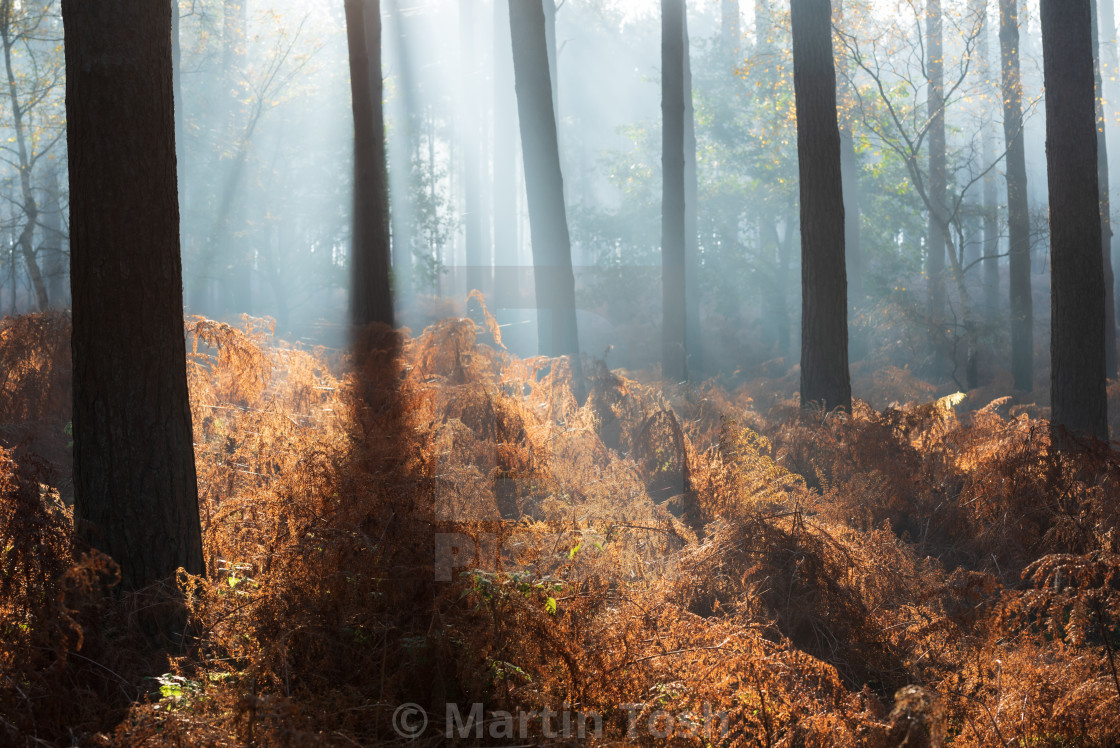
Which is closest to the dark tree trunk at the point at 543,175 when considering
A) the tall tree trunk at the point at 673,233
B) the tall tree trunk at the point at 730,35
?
the tall tree trunk at the point at 673,233

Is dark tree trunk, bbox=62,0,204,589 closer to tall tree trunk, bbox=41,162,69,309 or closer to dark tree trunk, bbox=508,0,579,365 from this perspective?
dark tree trunk, bbox=508,0,579,365

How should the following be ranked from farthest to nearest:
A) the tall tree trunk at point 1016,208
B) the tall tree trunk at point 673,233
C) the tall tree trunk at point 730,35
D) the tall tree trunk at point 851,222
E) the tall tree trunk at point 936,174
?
the tall tree trunk at point 730,35, the tall tree trunk at point 851,222, the tall tree trunk at point 936,174, the tall tree trunk at point 1016,208, the tall tree trunk at point 673,233

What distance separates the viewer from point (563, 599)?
3.38 m

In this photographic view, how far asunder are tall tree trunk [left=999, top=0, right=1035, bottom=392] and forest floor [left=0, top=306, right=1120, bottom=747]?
39.2 ft

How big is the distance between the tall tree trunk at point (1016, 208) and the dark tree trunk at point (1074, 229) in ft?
32.7

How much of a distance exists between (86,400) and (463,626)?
203 centimetres

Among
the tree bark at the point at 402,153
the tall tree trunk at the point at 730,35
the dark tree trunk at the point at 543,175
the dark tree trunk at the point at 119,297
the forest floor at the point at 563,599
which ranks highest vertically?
the tall tree trunk at the point at 730,35

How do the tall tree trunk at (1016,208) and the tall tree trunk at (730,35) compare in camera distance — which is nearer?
the tall tree trunk at (1016,208)

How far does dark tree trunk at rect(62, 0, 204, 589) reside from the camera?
11.6 ft

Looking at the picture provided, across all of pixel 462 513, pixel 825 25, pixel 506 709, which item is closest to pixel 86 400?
pixel 462 513

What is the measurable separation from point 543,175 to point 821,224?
15.9ft

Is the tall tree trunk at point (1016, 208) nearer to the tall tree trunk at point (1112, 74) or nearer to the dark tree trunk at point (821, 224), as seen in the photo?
the tall tree trunk at point (1112, 74)

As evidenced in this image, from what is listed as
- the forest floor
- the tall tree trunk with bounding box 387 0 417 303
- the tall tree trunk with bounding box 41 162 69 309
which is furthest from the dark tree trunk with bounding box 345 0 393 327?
the tall tree trunk with bounding box 387 0 417 303

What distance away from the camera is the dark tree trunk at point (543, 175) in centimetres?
1184
